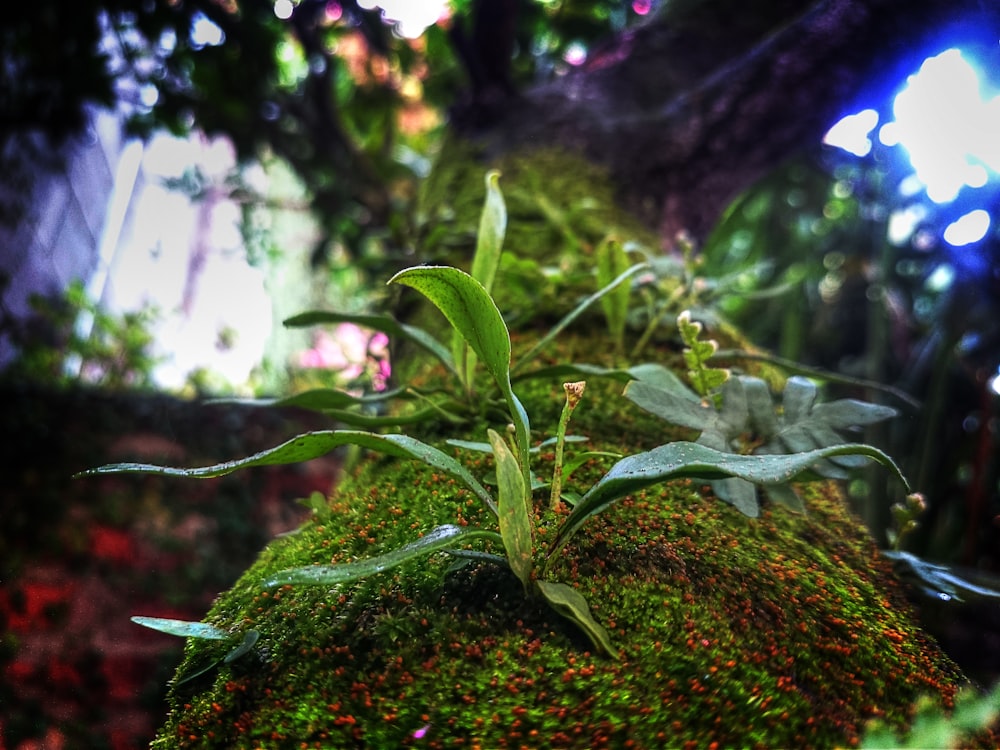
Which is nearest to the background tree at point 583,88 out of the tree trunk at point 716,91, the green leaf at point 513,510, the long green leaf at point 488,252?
the tree trunk at point 716,91

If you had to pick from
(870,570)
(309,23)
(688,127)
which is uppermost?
(309,23)

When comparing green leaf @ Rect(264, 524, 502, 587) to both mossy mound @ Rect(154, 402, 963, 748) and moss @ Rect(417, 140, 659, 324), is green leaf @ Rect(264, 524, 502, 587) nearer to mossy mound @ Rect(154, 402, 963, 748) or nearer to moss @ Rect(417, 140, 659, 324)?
mossy mound @ Rect(154, 402, 963, 748)

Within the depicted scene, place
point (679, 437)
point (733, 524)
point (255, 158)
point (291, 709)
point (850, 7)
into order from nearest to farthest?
point (291, 709), point (733, 524), point (679, 437), point (850, 7), point (255, 158)

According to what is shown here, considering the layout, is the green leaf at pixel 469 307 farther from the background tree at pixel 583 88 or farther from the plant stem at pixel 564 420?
the background tree at pixel 583 88

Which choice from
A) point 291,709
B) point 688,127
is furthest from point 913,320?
point 291,709

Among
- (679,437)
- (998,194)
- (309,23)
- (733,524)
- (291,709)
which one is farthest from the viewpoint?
(309,23)

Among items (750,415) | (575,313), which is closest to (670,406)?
(750,415)

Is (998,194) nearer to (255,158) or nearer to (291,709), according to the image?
(291,709)
